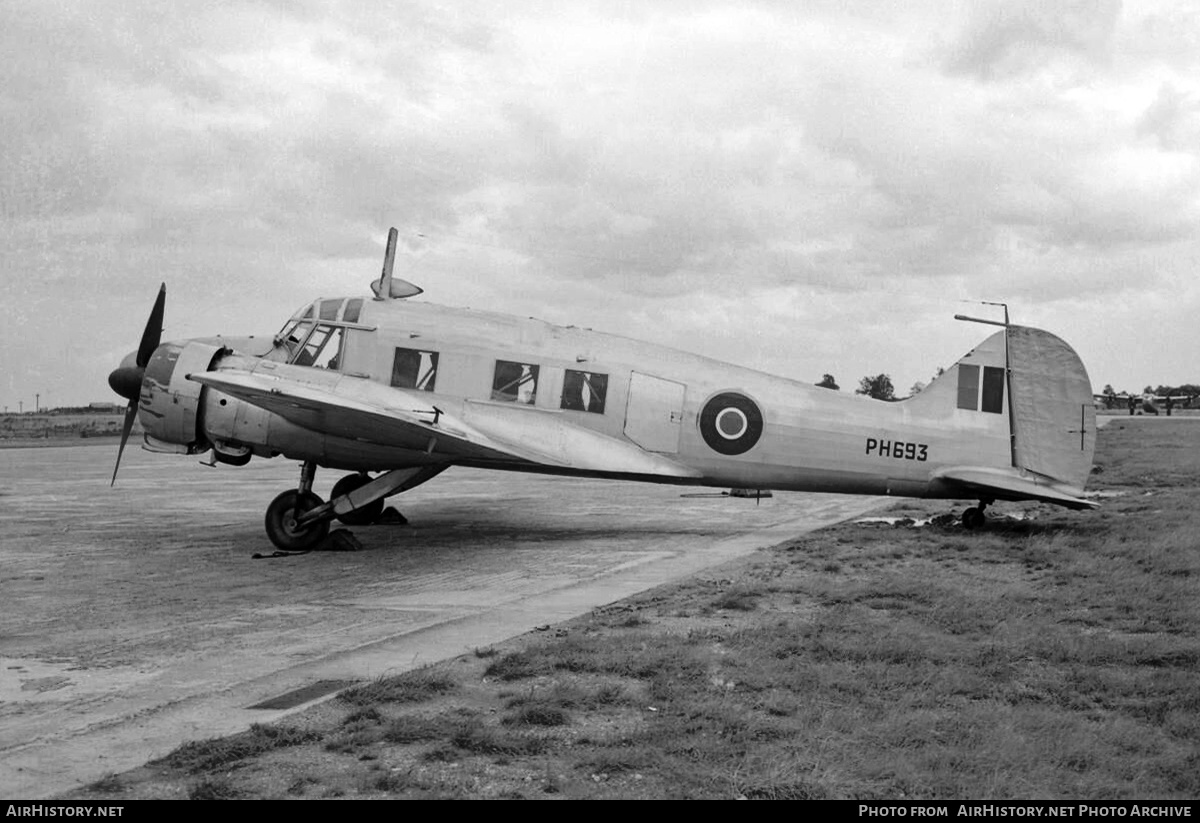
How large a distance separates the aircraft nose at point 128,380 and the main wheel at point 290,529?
9.81 feet

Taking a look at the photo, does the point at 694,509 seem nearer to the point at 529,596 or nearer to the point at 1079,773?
the point at 529,596

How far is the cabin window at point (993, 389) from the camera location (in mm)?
13945

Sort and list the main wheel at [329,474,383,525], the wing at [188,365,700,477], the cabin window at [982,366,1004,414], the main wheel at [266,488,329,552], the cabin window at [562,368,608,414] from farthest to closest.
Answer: the main wheel at [329,474,383,525]
the cabin window at [982,366,1004,414]
the cabin window at [562,368,608,414]
the main wheel at [266,488,329,552]
the wing at [188,365,700,477]

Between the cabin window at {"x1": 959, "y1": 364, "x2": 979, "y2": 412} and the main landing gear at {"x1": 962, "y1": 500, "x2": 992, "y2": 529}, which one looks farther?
the cabin window at {"x1": 959, "y1": 364, "x2": 979, "y2": 412}

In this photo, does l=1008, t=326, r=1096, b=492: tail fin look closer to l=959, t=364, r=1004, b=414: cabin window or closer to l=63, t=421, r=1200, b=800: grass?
l=959, t=364, r=1004, b=414: cabin window

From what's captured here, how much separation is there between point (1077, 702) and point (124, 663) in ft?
21.4

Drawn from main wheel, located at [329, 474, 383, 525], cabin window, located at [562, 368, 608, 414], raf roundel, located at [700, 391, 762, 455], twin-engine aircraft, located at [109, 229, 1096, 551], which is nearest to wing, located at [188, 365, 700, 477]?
twin-engine aircraft, located at [109, 229, 1096, 551]

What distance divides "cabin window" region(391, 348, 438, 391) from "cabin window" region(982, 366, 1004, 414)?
8.50 meters

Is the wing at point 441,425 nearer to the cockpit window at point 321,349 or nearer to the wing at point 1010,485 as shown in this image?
the cockpit window at point 321,349

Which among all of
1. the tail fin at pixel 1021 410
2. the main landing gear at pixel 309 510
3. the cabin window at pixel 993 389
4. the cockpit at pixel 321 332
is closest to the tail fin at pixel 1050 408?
the tail fin at pixel 1021 410

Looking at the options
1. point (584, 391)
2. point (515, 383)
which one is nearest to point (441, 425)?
point (515, 383)

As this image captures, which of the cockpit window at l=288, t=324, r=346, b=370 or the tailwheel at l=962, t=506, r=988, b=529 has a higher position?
the cockpit window at l=288, t=324, r=346, b=370

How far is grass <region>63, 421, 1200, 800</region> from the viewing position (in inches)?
162

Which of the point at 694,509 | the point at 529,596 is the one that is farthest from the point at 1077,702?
the point at 694,509
